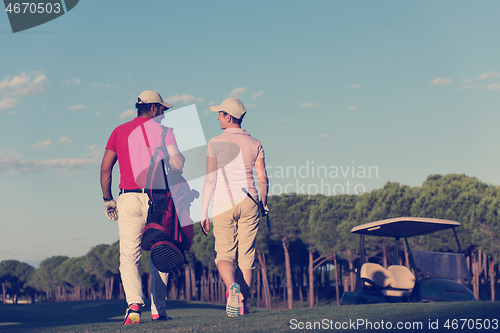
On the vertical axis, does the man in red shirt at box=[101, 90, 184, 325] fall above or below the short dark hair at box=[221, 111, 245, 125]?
below

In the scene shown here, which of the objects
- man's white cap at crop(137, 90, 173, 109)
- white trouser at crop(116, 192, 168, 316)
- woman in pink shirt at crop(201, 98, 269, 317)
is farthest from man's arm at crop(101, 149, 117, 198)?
woman in pink shirt at crop(201, 98, 269, 317)

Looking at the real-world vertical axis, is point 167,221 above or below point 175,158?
below

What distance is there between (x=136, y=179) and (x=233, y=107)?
4.91 ft

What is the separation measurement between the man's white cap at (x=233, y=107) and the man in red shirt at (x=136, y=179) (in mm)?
750

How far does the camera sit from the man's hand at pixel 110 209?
5449 millimetres

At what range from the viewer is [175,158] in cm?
553

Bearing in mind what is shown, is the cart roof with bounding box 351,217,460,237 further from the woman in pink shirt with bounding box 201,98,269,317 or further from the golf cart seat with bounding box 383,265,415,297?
the woman in pink shirt with bounding box 201,98,269,317

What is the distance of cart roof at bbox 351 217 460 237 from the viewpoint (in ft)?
34.1

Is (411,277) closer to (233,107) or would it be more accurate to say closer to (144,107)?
(233,107)

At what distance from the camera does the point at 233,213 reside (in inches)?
224

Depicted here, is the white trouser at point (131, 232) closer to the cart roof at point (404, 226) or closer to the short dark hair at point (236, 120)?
the short dark hair at point (236, 120)

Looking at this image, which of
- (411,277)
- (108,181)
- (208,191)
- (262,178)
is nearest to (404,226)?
(411,277)

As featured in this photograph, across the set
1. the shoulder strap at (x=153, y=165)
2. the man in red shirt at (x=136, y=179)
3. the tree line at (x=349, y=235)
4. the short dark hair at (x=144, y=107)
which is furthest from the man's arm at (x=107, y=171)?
the tree line at (x=349, y=235)

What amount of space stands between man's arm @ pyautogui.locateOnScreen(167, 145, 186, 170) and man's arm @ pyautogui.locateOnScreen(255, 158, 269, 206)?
948 mm
